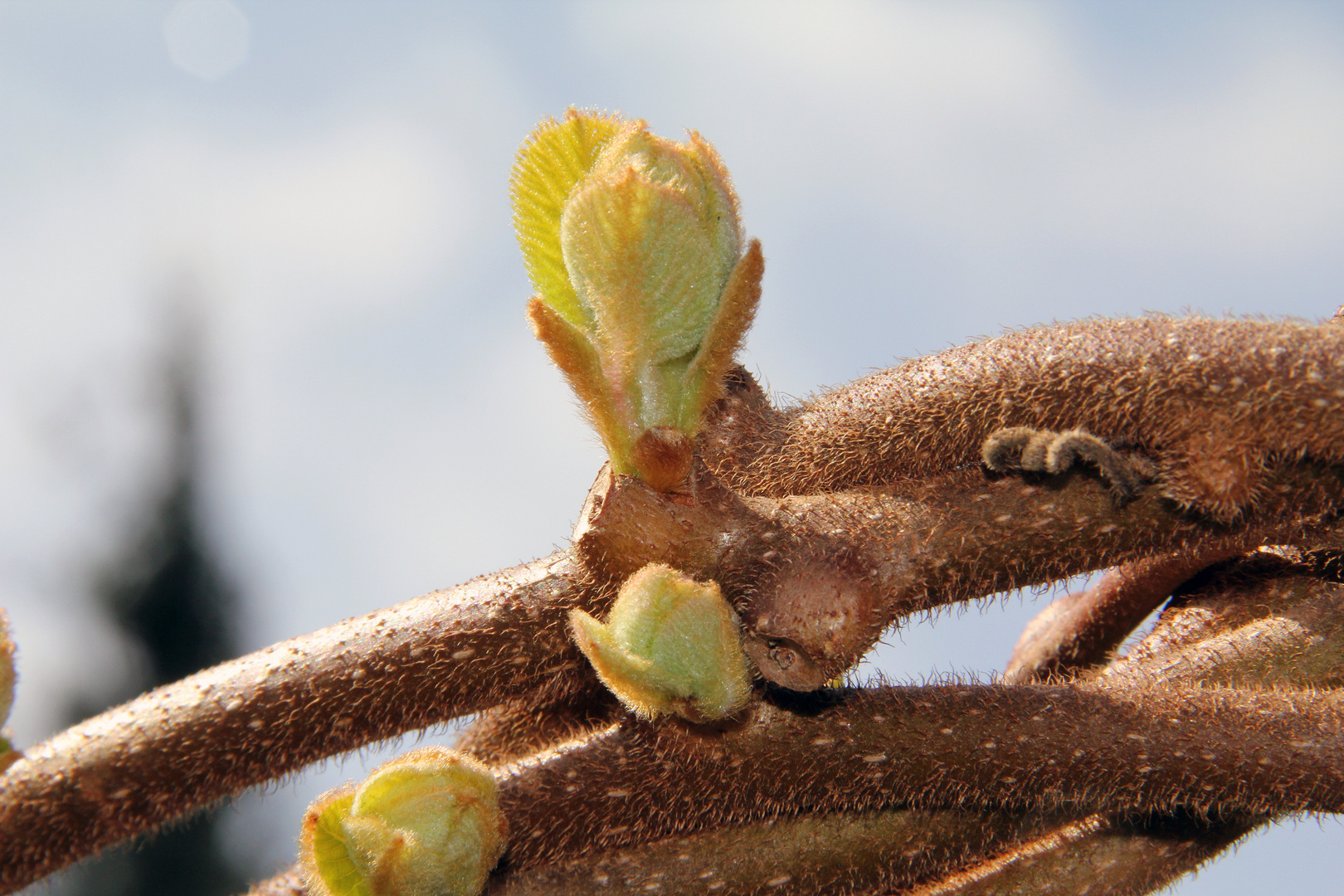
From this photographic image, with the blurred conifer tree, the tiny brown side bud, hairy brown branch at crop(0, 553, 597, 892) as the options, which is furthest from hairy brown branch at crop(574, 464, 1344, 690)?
the blurred conifer tree

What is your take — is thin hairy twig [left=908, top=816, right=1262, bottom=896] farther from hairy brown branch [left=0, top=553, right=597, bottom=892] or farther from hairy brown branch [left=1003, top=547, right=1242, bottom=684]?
hairy brown branch [left=0, top=553, right=597, bottom=892]

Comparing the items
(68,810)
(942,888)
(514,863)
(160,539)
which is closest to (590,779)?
(514,863)

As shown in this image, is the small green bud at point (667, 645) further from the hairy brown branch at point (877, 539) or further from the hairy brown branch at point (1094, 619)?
the hairy brown branch at point (1094, 619)

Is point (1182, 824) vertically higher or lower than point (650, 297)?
lower

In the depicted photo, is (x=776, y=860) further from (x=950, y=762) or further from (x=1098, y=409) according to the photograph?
(x=1098, y=409)

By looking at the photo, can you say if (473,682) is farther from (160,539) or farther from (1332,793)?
(160,539)

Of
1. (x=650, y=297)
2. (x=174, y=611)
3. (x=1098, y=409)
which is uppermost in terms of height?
(x=650, y=297)

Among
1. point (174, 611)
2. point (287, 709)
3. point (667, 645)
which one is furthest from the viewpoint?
point (174, 611)

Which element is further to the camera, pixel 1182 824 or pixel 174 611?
pixel 174 611

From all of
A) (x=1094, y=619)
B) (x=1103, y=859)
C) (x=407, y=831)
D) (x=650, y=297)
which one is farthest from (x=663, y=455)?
(x=1094, y=619)
